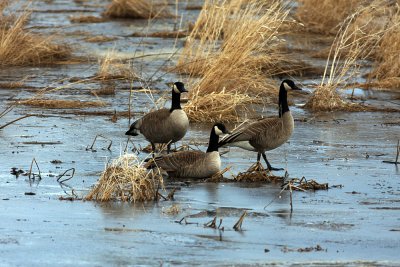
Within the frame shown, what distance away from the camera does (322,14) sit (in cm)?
2817

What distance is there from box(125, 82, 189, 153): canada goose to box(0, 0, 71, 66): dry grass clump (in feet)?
25.7

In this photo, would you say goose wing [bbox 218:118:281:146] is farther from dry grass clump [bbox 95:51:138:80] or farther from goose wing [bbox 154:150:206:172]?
dry grass clump [bbox 95:51:138:80]

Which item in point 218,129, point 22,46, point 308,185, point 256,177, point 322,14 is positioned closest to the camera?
point 308,185

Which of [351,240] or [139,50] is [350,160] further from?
[139,50]

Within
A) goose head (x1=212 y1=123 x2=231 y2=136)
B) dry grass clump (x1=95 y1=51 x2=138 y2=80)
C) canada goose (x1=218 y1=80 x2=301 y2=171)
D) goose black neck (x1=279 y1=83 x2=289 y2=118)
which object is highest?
goose black neck (x1=279 y1=83 x2=289 y2=118)

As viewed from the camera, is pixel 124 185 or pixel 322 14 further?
pixel 322 14

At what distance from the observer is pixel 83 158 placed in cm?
1260

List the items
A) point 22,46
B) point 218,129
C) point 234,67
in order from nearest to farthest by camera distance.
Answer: point 218,129 → point 234,67 → point 22,46

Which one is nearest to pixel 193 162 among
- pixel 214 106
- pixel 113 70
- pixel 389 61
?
pixel 214 106

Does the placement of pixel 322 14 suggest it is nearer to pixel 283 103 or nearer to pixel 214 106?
pixel 214 106

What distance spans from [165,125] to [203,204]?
2912 mm

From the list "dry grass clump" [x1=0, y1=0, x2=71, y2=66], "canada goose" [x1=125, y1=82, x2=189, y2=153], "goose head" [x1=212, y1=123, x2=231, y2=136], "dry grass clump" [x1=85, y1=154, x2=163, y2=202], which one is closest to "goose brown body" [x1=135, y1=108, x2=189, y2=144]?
"canada goose" [x1=125, y1=82, x2=189, y2=153]

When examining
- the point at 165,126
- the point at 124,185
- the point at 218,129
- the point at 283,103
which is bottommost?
the point at 124,185

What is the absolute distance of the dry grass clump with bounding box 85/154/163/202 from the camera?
32.9ft
